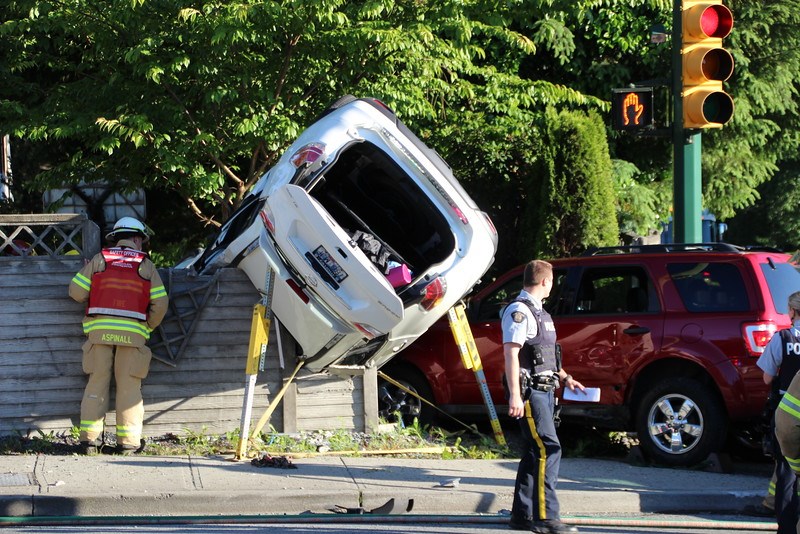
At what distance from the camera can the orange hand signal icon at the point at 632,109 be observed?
9.96 meters

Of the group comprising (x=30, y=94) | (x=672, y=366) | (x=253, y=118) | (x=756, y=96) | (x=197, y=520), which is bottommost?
(x=197, y=520)

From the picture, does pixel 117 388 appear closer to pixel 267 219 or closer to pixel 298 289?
pixel 298 289

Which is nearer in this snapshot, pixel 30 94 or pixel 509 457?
pixel 509 457

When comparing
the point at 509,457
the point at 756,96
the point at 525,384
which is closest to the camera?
the point at 525,384

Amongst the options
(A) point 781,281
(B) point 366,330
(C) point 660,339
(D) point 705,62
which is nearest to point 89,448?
(B) point 366,330

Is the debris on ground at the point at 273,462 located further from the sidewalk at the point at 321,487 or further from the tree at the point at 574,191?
the tree at the point at 574,191

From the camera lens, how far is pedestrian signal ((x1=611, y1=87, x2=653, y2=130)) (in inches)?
392

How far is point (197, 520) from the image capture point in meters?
7.18

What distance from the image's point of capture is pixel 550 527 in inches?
273

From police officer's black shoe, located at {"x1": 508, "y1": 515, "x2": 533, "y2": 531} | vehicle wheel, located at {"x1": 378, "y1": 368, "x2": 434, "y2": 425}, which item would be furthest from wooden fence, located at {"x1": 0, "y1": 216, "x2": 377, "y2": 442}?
police officer's black shoe, located at {"x1": 508, "y1": 515, "x2": 533, "y2": 531}

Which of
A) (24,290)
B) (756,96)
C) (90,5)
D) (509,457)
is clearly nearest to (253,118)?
(90,5)

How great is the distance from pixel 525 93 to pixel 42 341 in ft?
19.9

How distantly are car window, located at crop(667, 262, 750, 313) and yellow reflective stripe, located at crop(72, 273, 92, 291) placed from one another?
4687 millimetres

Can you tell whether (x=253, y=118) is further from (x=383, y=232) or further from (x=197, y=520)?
(x=197, y=520)
